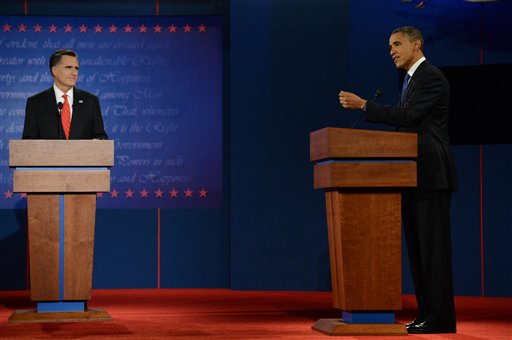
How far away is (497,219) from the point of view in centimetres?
700

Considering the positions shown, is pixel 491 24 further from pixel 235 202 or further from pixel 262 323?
pixel 262 323

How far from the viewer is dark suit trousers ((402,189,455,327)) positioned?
4.64m

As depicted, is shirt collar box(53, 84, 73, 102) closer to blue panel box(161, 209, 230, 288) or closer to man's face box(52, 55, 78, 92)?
man's face box(52, 55, 78, 92)

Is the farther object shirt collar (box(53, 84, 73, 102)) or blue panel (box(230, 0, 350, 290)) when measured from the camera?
blue panel (box(230, 0, 350, 290))

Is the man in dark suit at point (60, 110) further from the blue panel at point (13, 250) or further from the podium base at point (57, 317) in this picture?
the blue panel at point (13, 250)

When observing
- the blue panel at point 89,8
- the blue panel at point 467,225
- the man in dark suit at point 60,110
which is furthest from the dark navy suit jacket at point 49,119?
the blue panel at point 467,225

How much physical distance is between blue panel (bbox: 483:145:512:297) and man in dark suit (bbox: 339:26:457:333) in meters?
2.41

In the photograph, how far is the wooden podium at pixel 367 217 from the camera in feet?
15.0

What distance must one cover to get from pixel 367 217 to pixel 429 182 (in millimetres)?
401

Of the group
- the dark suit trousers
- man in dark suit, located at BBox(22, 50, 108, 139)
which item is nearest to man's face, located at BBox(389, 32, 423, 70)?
the dark suit trousers

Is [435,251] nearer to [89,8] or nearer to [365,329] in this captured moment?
[365,329]

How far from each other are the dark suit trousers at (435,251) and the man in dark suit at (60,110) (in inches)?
88.8

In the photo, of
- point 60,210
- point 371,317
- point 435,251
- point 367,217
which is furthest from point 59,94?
point 435,251

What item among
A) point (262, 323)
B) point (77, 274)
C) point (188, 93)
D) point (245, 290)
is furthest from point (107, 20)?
point (262, 323)
